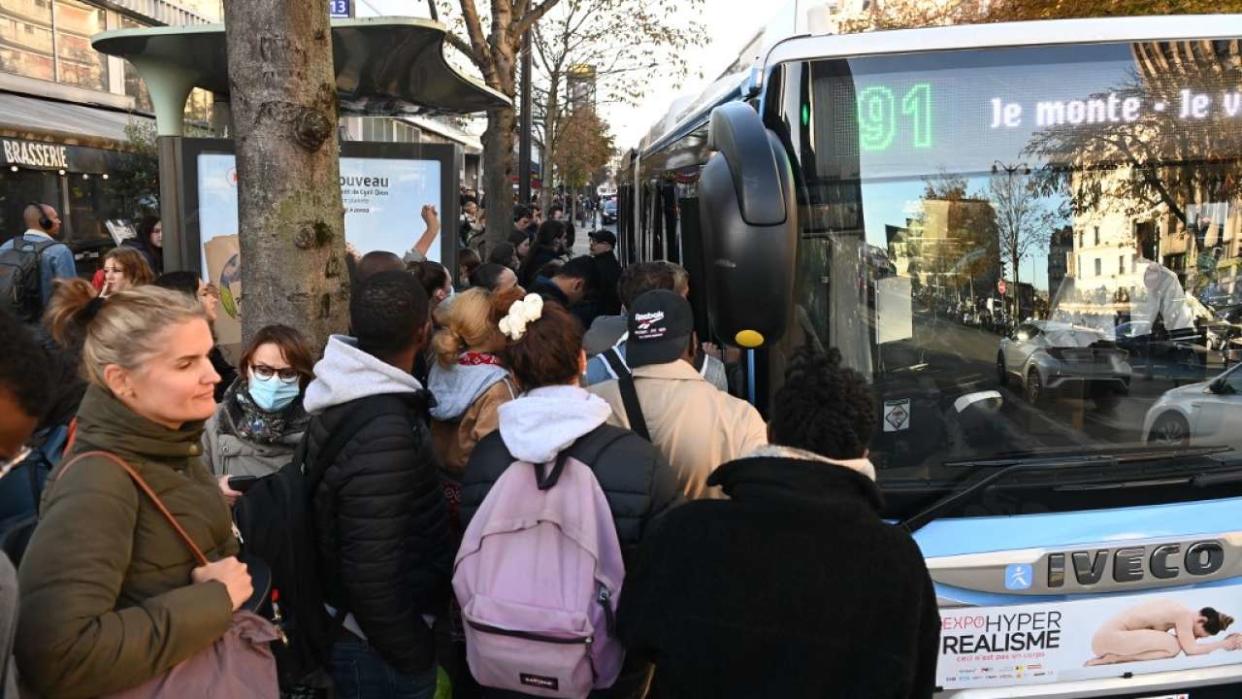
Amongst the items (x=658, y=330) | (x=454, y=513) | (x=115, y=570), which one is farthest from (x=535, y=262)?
(x=115, y=570)

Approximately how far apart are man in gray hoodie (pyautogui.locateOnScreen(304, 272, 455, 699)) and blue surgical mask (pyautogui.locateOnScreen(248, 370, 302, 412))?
60cm

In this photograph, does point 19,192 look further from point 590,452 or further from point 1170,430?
point 1170,430

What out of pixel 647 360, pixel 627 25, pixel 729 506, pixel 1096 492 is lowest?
pixel 1096 492

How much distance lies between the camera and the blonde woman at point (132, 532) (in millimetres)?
1899

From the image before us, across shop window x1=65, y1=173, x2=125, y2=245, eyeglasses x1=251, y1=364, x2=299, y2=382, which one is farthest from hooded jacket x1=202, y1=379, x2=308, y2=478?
shop window x1=65, y1=173, x2=125, y2=245

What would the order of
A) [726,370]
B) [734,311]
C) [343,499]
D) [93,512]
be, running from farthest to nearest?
[726,370] → [734,311] → [343,499] → [93,512]

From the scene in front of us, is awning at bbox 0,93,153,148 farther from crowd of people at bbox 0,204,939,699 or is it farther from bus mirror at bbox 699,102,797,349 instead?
bus mirror at bbox 699,102,797,349

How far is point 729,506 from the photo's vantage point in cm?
233

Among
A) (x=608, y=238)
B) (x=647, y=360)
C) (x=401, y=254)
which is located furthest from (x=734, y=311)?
(x=608, y=238)

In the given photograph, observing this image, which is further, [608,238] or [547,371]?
[608,238]

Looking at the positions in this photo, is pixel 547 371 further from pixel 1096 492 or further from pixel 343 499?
pixel 1096 492

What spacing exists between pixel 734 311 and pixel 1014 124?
1258 millimetres

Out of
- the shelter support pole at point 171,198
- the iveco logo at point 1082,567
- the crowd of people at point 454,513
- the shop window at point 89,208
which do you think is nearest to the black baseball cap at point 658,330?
the crowd of people at point 454,513

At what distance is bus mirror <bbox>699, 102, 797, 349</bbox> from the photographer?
10.3ft
